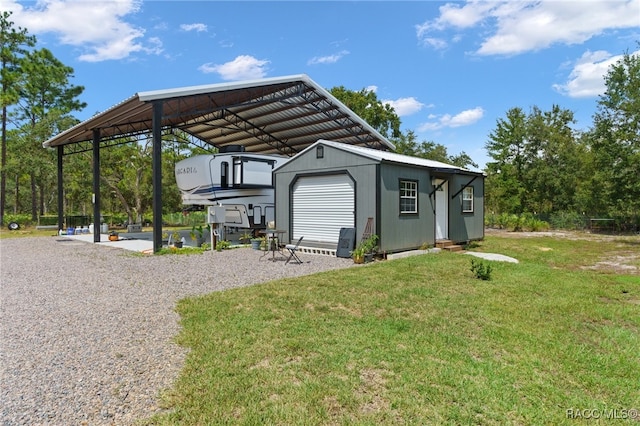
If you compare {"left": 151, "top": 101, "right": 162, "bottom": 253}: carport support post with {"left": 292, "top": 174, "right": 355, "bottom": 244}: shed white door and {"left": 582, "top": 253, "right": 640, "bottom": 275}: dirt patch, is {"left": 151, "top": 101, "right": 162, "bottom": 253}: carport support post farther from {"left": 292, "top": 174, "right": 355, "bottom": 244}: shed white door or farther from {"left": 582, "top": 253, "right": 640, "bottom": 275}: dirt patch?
{"left": 582, "top": 253, "right": 640, "bottom": 275}: dirt patch

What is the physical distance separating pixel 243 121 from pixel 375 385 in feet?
58.9

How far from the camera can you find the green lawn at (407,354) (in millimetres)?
2803

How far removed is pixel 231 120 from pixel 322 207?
31.9 ft

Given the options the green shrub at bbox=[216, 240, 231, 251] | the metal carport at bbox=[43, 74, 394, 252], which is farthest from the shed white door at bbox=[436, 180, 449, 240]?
the green shrub at bbox=[216, 240, 231, 251]

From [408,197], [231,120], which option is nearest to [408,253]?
[408,197]

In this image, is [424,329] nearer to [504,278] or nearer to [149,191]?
[504,278]

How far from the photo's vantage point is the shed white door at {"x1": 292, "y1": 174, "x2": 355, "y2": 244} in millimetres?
11117

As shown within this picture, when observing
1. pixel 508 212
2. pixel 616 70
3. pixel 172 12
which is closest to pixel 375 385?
pixel 172 12

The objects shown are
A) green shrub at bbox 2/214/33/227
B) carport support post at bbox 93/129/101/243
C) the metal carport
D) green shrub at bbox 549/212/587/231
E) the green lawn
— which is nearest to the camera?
the green lawn

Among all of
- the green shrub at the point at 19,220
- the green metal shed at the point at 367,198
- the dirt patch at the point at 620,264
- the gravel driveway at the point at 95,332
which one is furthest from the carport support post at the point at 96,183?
the dirt patch at the point at 620,264

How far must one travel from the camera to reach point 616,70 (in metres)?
18.1

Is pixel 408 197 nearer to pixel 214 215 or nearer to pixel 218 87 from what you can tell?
pixel 214 215

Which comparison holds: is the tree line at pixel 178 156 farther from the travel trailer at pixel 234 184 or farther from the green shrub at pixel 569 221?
the travel trailer at pixel 234 184

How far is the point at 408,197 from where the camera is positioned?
1130cm
